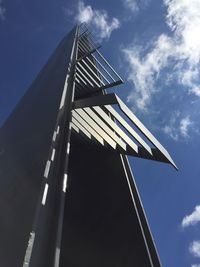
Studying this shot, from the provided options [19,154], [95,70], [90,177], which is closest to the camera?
[19,154]

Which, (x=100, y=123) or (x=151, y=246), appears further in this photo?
(x=100, y=123)

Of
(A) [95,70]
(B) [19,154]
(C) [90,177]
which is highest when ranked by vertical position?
(A) [95,70]

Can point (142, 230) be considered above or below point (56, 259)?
above

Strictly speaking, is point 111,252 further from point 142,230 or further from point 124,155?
point 124,155

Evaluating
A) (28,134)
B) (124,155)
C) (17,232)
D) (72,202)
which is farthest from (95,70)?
(17,232)

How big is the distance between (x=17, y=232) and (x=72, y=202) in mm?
4387

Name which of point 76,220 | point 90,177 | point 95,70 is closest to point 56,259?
point 76,220

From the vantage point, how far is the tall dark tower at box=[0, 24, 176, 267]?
2537mm

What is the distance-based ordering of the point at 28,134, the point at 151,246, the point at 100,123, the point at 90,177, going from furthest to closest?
1. the point at 90,177
2. the point at 100,123
3. the point at 151,246
4. the point at 28,134

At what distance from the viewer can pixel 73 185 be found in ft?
23.3

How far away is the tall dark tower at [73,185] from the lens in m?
2.54

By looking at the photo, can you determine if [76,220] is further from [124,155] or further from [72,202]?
[124,155]

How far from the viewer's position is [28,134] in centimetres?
473

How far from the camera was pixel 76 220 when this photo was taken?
652 centimetres
